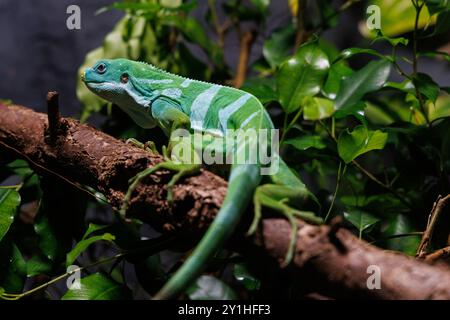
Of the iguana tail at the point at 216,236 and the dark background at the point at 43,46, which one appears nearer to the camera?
the iguana tail at the point at 216,236

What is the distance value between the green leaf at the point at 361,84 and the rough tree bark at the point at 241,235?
1353 millimetres

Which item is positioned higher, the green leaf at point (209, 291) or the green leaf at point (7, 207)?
the green leaf at point (7, 207)

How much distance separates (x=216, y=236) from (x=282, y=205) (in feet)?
1.09

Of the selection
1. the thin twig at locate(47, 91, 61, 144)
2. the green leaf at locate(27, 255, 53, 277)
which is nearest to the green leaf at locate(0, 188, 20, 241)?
the green leaf at locate(27, 255, 53, 277)

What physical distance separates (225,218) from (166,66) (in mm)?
2916

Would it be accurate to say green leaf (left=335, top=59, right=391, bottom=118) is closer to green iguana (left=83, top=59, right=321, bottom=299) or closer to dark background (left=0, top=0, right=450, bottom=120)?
green iguana (left=83, top=59, right=321, bottom=299)

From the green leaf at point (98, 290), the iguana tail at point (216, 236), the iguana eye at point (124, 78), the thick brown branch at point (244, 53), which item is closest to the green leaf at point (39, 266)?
the green leaf at point (98, 290)

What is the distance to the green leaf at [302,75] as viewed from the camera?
270cm

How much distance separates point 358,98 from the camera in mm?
2914

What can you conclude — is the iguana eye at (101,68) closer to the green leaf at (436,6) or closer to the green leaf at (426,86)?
the green leaf at (426,86)

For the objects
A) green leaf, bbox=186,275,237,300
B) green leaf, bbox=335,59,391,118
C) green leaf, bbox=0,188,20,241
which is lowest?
green leaf, bbox=186,275,237,300

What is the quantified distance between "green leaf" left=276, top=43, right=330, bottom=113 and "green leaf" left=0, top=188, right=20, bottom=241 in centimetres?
160

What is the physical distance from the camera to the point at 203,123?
7.87 feet

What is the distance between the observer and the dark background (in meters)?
5.77
